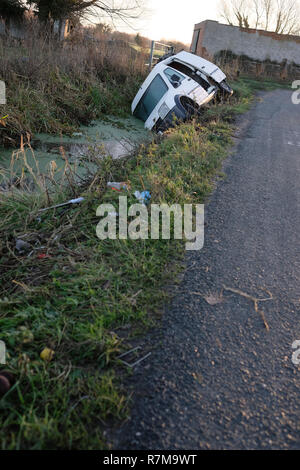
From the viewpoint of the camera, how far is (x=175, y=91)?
7422mm

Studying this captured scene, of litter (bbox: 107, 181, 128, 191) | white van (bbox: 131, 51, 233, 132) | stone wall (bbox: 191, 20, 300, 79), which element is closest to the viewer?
litter (bbox: 107, 181, 128, 191)

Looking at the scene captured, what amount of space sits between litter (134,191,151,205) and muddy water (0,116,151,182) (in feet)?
4.48

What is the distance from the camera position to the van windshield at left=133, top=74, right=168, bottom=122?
766 cm

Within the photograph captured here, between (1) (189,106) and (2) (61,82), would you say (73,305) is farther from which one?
(2) (61,82)

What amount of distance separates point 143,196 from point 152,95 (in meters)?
5.11

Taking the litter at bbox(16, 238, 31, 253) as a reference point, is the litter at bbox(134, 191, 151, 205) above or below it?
above

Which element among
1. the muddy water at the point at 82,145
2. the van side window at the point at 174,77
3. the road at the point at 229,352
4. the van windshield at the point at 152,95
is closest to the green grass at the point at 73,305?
the road at the point at 229,352

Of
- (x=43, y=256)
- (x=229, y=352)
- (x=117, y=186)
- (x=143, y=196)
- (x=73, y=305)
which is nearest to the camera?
(x=229, y=352)

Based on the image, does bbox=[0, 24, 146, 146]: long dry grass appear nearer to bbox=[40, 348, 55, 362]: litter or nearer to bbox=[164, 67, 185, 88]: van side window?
bbox=[164, 67, 185, 88]: van side window

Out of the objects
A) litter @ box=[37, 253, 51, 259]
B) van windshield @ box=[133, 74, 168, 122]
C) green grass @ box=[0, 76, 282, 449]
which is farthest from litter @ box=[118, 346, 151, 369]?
van windshield @ box=[133, 74, 168, 122]

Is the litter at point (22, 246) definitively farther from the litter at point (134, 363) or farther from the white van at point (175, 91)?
the white van at point (175, 91)

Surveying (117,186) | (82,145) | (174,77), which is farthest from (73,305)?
(174,77)

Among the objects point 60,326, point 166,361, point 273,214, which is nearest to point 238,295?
point 166,361

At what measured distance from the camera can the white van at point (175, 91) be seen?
7.29 metres
